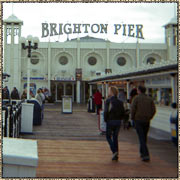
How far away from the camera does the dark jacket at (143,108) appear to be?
494 cm

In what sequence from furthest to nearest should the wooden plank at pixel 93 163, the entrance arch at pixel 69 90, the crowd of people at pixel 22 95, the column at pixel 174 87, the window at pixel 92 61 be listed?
A: the entrance arch at pixel 69 90 → the window at pixel 92 61 → the crowd of people at pixel 22 95 → the column at pixel 174 87 → the wooden plank at pixel 93 163

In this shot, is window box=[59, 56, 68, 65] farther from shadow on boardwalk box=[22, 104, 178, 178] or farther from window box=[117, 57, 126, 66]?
shadow on boardwalk box=[22, 104, 178, 178]

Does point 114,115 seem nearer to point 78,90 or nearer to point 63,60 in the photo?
point 78,90

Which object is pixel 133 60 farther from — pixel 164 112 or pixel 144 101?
pixel 144 101

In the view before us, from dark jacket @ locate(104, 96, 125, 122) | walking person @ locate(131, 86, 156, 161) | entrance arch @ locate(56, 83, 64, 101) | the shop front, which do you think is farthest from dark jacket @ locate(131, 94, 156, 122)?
entrance arch @ locate(56, 83, 64, 101)

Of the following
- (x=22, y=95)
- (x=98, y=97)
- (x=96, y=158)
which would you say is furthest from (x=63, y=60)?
(x=96, y=158)

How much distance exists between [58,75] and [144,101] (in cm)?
2418

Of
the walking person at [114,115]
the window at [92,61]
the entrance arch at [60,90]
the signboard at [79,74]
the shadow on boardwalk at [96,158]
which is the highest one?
the window at [92,61]

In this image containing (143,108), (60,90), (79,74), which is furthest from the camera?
(60,90)

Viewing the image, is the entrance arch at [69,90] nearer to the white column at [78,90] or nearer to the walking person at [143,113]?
the white column at [78,90]

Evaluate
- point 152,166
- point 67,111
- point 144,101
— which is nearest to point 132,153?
point 152,166

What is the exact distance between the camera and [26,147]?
2.15m

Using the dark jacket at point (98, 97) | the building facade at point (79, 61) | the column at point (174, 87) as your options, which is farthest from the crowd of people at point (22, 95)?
the building facade at point (79, 61)

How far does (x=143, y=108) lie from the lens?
494 centimetres
